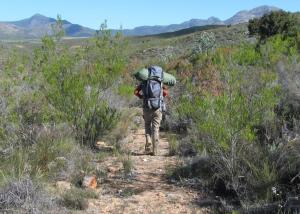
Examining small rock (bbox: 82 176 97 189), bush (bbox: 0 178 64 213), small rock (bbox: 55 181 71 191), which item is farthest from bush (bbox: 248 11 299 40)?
bush (bbox: 0 178 64 213)

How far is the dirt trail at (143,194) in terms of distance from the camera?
656 cm

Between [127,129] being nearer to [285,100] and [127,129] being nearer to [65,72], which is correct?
[65,72]

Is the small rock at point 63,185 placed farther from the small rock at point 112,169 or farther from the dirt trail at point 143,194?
the small rock at point 112,169

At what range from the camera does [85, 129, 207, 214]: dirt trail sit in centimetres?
656

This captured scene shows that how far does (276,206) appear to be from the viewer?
586 centimetres

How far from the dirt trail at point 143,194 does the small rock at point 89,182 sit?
0.11 m

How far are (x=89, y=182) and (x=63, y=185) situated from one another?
37cm

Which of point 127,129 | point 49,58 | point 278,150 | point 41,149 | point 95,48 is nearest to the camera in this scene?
point 278,150

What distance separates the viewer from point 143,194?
7.12 m

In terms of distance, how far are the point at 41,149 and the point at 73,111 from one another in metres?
1.72

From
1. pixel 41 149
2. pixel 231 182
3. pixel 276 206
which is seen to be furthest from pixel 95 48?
pixel 276 206

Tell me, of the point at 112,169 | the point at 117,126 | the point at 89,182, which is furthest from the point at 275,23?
the point at 89,182

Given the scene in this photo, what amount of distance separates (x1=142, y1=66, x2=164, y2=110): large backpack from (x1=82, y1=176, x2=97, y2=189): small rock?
7.94ft

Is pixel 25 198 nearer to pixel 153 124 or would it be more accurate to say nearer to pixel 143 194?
pixel 143 194
